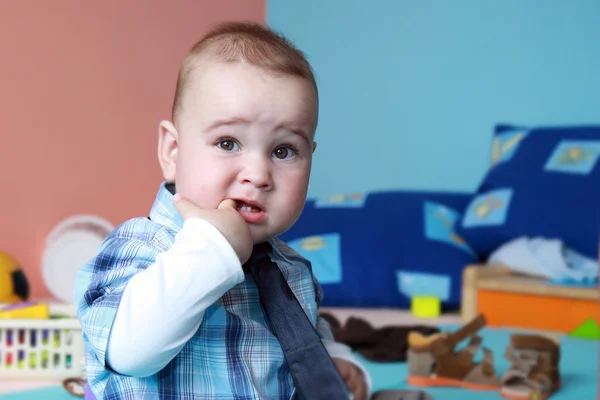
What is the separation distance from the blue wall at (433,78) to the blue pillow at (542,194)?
0.87 ft

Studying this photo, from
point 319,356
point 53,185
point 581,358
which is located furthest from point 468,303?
point 319,356

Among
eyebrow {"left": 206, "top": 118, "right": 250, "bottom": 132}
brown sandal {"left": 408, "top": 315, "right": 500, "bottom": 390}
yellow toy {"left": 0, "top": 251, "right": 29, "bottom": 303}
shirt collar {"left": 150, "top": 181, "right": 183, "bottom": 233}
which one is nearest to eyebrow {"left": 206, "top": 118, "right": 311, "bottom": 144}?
eyebrow {"left": 206, "top": 118, "right": 250, "bottom": 132}

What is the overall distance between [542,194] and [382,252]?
0.51m

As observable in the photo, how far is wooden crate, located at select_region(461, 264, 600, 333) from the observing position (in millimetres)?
2051

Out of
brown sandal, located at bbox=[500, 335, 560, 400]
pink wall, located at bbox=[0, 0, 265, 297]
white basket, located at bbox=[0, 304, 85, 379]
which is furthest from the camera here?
pink wall, located at bbox=[0, 0, 265, 297]

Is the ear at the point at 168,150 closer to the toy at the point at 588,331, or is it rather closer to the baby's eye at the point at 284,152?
the baby's eye at the point at 284,152

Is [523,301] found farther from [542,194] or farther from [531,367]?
[531,367]

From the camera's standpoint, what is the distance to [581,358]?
1.76m

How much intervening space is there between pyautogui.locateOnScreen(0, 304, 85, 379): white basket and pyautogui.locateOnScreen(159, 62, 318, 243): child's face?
1.98ft

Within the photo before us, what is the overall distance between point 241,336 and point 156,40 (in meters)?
2.10

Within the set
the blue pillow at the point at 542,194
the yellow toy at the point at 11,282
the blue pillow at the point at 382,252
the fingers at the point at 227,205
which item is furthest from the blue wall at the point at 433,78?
the fingers at the point at 227,205

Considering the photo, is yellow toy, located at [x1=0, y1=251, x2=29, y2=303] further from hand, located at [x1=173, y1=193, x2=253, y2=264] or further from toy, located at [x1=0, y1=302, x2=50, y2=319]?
hand, located at [x1=173, y1=193, x2=253, y2=264]

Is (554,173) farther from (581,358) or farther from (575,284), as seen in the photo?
(581,358)

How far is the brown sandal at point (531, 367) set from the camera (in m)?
1.44
